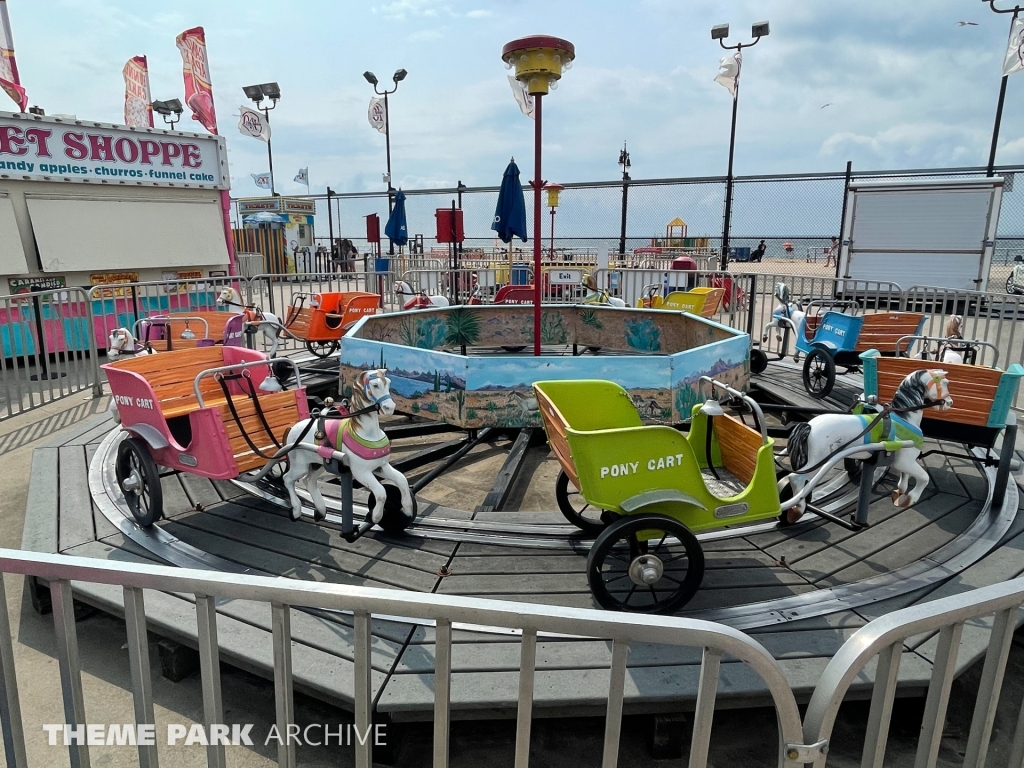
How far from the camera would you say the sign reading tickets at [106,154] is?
32.8 ft

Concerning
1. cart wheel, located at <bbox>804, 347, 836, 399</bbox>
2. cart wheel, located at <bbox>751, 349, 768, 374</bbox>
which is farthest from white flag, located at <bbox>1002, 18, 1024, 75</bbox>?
cart wheel, located at <bbox>804, 347, 836, 399</bbox>

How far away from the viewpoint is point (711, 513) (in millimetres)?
3219

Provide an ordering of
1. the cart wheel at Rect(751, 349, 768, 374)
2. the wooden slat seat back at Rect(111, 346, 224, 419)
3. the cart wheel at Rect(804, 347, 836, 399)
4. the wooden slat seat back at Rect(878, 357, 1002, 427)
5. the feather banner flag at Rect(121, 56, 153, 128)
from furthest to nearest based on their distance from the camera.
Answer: the feather banner flag at Rect(121, 56, 153, 128) → the cart wheel at Rect(751, 349, 768, 374) → the cart wheel at Rect(804, 347, 836, 399) → the wooden slat seat back at Rect(111, 346, 224, 419) → the wooden slat seat back at Rect(878, 357, 1002, 427)

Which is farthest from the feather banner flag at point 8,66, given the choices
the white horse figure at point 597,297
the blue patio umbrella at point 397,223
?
the white horse figure at point 597,297

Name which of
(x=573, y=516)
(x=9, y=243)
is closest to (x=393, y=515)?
(x=573, y=516)

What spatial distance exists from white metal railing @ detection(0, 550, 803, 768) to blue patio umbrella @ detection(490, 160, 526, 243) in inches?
391

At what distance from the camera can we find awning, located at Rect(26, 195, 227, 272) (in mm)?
10500

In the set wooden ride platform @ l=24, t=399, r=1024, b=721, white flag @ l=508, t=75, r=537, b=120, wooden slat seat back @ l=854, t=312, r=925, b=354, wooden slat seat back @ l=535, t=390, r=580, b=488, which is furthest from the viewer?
white flag @ l=508, t=75, r=537, b=120

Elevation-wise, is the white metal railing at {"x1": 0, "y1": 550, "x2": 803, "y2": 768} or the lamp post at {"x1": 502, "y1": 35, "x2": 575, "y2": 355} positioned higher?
the lamp post at {"x1": 502, "y1": 35, "x2": 575, "y2": 355}

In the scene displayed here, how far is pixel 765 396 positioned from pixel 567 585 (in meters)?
4.99

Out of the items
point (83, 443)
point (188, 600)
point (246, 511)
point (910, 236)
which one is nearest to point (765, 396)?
point (246, 511)

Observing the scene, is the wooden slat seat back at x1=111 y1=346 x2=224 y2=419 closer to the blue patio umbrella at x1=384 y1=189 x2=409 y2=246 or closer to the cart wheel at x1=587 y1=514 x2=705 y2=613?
the cart wheel at x1=587 y1=514 x2=705 y2=613

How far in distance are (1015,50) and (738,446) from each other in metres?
16.2

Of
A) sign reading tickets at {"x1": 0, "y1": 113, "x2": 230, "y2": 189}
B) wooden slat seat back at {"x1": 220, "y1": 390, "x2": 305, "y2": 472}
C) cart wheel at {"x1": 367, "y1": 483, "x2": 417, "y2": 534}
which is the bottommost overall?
cart wheel at {"x1": 367, "y1": 483, "x2": 417, "y2": 534}
